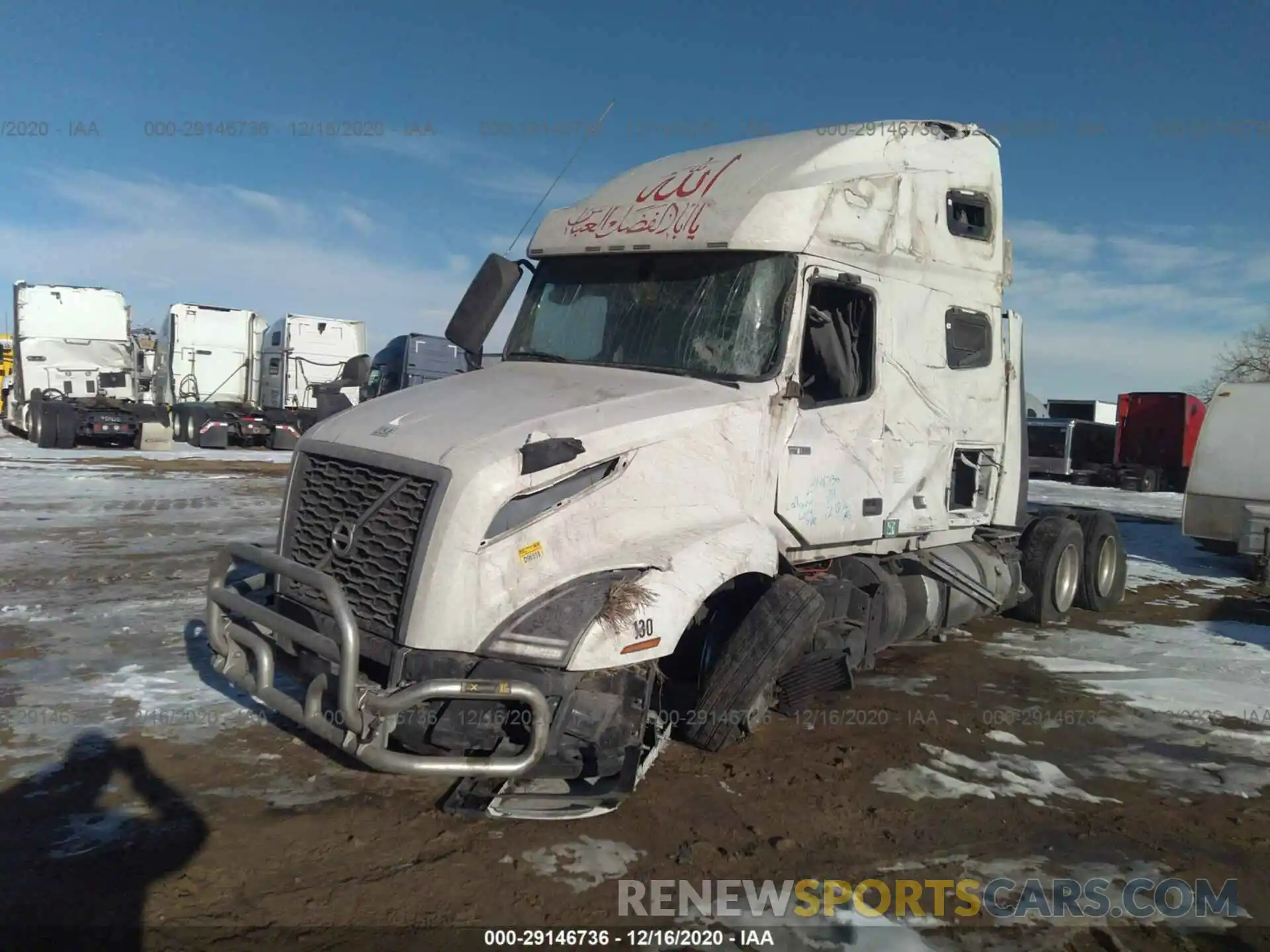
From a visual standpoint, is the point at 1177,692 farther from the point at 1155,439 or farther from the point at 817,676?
the point at 1155,439

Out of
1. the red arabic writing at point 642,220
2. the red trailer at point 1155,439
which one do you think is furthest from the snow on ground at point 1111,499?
the red arabic writing at point 642,220

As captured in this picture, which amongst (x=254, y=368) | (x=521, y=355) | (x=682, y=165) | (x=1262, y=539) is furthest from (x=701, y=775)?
(x=254, y=368)

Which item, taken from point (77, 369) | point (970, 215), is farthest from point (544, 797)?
point (77, 369)

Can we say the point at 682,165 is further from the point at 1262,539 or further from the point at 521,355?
the point at 1262,539

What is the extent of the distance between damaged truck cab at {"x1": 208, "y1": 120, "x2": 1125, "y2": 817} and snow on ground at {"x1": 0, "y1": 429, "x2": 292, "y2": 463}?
17867mm

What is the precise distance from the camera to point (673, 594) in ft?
14.1

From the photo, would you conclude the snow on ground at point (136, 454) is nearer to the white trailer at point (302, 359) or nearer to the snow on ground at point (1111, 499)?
the white trailer at point (302, 359)

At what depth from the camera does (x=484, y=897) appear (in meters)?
3.61

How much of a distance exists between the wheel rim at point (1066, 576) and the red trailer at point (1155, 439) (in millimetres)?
22167

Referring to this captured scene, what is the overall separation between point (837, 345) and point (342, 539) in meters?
3.04

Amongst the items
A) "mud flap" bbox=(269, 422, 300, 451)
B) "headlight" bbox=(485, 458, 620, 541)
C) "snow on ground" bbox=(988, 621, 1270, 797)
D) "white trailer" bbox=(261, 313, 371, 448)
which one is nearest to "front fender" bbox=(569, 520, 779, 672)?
"headlight" bbox=(485, 458, 620, 541)

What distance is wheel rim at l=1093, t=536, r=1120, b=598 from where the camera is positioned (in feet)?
31.6

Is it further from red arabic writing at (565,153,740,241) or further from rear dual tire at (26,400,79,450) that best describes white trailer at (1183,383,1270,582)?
rear dual tire at (26,400,79,450)

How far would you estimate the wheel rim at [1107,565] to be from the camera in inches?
379
